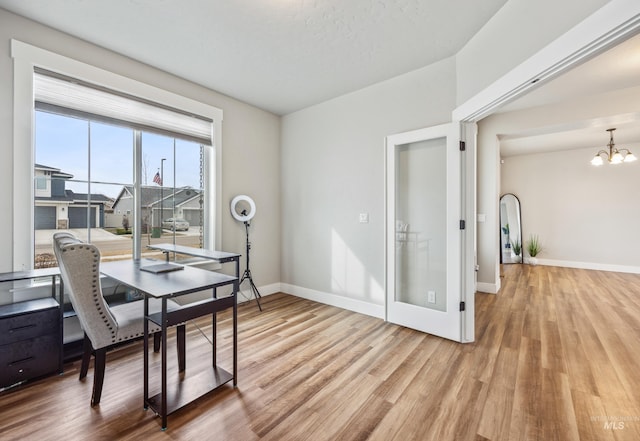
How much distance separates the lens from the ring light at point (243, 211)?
12.0 ft

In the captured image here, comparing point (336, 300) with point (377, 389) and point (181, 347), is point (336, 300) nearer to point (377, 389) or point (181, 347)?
point (377, 389)

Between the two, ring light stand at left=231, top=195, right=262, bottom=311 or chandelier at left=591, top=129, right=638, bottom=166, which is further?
chandelier at left=591, top=129, right=638, bottom=166

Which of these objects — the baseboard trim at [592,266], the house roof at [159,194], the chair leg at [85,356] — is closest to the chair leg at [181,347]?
the chair leg at [85,356]

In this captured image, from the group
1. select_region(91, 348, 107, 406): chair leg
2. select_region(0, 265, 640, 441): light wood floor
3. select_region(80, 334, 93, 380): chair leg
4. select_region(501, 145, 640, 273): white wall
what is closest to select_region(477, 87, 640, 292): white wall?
select_region(0, 265, 640, 441): light wood floor

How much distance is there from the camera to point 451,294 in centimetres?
268

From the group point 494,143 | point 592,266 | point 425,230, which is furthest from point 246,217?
point 592,266

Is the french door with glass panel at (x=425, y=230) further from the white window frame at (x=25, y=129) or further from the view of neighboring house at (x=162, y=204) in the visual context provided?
the white window frame at (x=25, y=129)

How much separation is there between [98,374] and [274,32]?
2797mm

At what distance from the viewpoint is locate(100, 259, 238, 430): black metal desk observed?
5.19 ft

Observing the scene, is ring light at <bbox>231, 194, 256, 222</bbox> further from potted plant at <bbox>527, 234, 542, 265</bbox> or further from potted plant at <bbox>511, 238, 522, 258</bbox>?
potted plant at <bbox>527, 234, 542, 265</bbox>

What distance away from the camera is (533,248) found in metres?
6.56

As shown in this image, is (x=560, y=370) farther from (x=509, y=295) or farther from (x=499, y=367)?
(x=509, y=295)

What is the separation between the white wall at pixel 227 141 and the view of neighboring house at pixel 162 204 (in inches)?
14.5

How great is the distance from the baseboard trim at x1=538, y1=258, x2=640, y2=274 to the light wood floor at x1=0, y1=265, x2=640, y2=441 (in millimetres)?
3654
